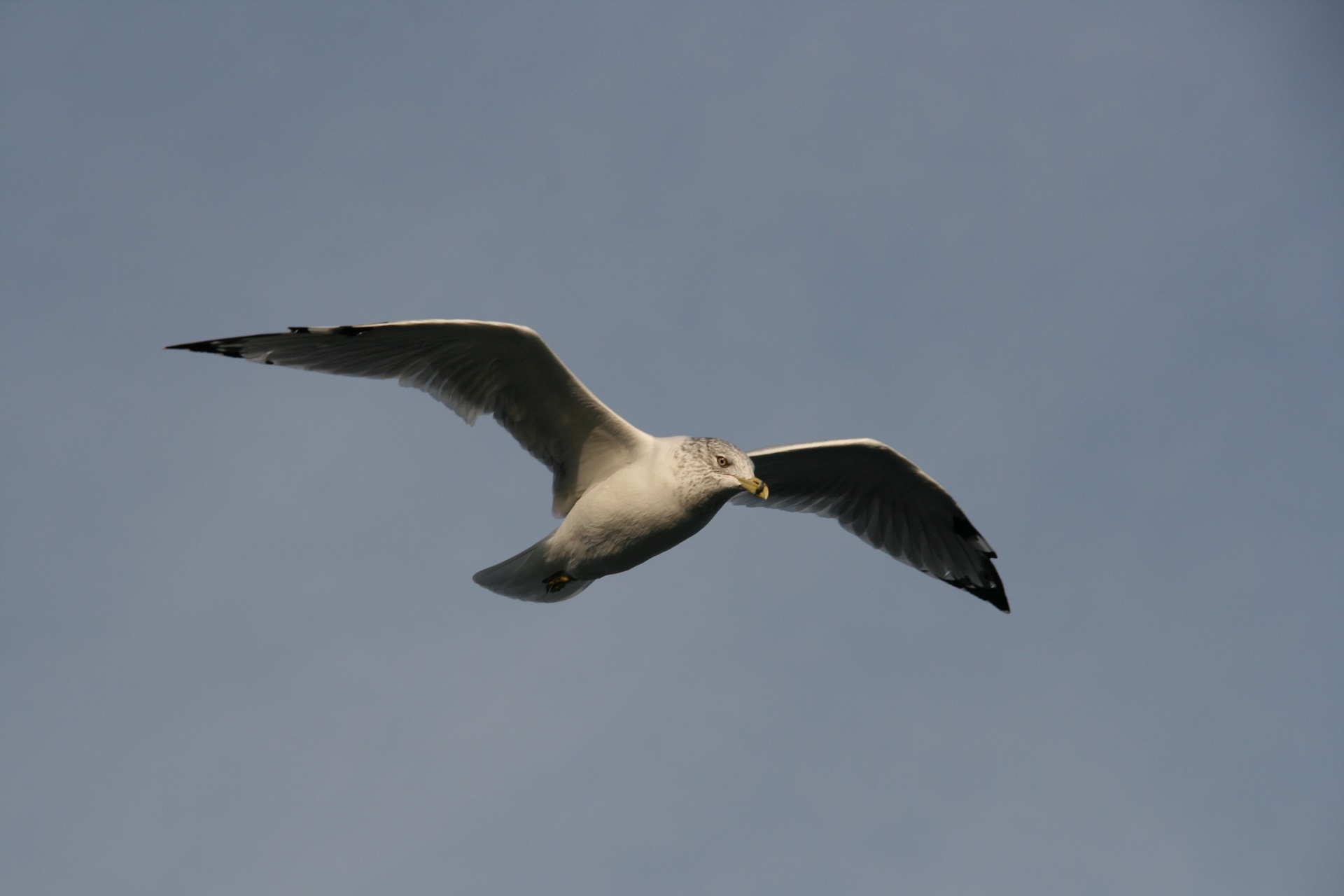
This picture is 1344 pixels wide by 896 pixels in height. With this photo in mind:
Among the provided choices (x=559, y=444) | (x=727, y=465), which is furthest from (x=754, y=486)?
(x=559, y=444)

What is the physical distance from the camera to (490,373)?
8750mm

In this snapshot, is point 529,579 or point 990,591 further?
point 990,591

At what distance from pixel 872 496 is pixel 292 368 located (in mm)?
5218

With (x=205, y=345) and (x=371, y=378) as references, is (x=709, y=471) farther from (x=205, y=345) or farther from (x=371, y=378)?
(x=205, y=345)

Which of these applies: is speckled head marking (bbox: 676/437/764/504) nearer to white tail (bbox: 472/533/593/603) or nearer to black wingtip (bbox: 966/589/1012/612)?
white tail (bbox: 472/533/593/603)

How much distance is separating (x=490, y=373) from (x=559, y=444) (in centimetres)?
78

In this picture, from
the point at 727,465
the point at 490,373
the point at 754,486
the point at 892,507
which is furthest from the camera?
the point at 892,507

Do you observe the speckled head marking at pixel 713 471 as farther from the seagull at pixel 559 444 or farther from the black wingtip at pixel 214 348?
the black wingtip at pixel 214 348

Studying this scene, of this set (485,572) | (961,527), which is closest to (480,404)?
(485,572)

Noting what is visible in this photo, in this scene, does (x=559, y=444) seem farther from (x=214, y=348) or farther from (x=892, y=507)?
(x=892, y=507)

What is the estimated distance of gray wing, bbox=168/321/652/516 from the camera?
834 cm

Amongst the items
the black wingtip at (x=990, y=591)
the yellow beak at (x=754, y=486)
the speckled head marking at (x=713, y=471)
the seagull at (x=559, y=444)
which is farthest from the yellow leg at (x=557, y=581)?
the black wingtip at (x=990, y=591)

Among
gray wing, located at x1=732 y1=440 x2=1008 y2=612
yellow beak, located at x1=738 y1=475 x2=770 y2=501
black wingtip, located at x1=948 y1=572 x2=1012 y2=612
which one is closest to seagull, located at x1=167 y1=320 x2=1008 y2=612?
yellow beak, located at x1=738 y1=475 x2=770 y2=501

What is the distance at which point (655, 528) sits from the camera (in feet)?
27.0
